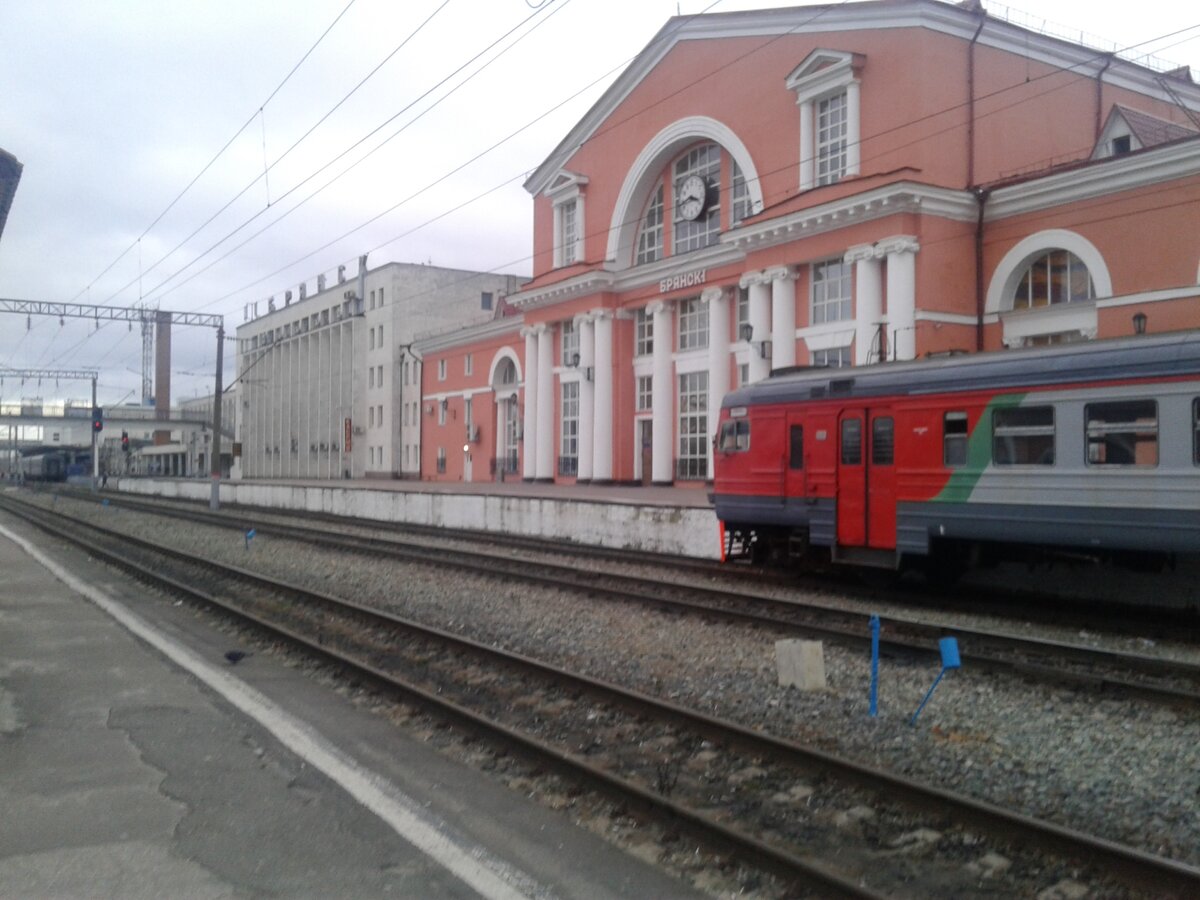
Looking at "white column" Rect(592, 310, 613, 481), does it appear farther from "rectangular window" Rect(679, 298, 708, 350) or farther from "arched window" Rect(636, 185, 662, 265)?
"rectangular window" Rect(679, 298, 708, 350)

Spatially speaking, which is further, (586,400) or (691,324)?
(586,400)

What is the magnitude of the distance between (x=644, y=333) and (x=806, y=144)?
10728 millimetres

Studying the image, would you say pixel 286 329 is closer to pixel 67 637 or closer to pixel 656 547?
pixel 656 547

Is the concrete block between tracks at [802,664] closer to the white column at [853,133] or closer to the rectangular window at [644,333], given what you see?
the white column at [853,133]

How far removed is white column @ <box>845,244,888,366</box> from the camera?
1125 inches

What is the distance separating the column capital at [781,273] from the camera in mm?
31406

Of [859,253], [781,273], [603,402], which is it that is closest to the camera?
[859,253]

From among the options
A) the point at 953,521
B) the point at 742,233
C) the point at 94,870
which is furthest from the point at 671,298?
the point at 94,870

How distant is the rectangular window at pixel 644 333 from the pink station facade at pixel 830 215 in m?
0.10

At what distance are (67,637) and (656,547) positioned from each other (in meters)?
11.5

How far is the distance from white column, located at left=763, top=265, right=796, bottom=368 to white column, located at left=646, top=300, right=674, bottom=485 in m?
6.86

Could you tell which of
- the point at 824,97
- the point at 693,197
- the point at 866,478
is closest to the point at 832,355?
the point at 824,97

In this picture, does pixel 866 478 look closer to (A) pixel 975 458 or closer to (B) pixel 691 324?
(A) pixel 975 458

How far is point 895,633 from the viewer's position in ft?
38.0
